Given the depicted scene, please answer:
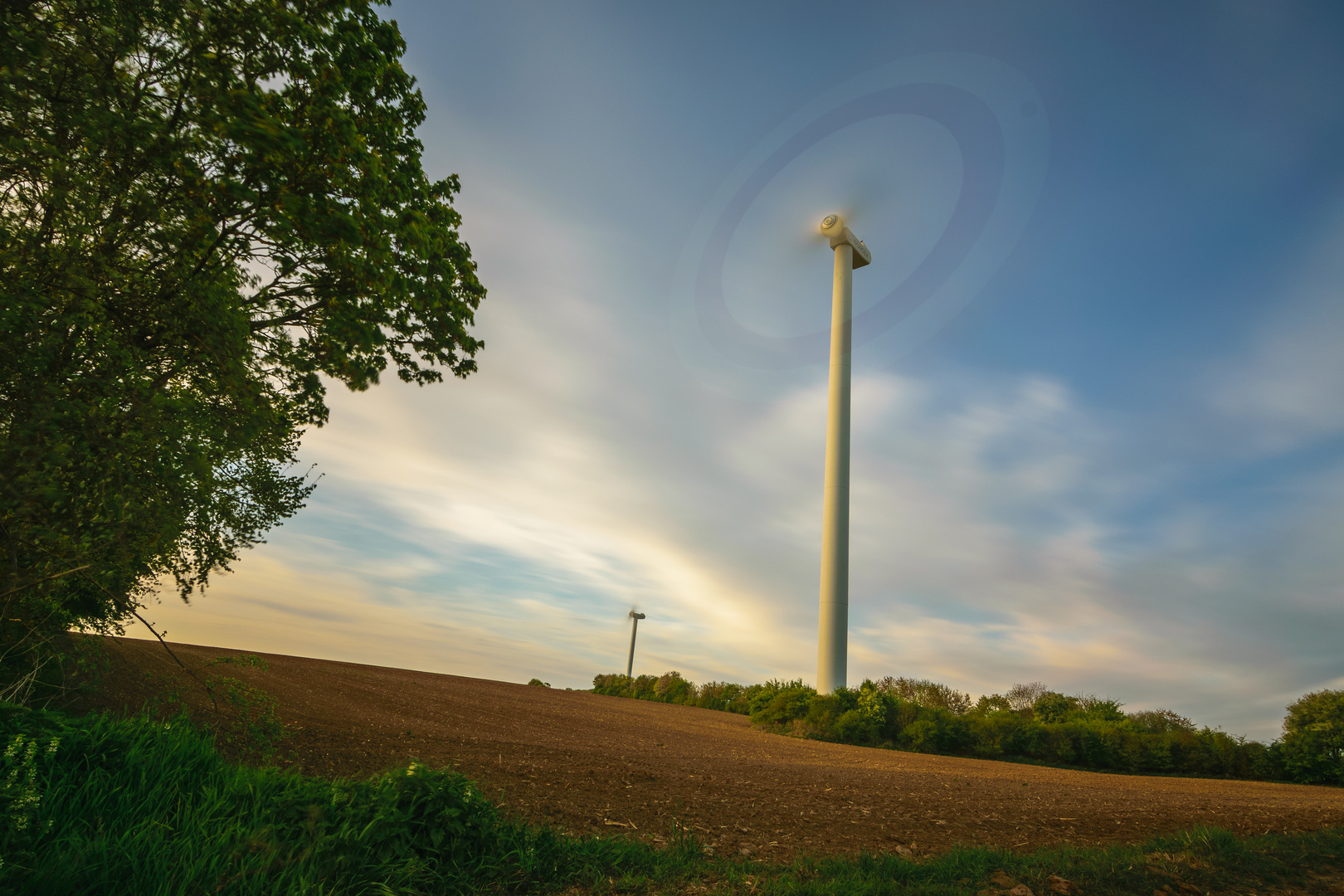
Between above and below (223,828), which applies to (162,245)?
above

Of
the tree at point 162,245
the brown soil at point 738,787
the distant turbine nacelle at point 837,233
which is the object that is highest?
the distant turbine nacelle at point 837,233

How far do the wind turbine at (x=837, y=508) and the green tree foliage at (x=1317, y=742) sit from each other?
55.6 feet

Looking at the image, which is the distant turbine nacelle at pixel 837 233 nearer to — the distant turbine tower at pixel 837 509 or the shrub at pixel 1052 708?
the distant turbine tower at pixel 837 509

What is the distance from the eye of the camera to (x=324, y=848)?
505 cm

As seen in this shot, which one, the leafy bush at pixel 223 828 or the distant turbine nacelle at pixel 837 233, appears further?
the distant turbine nacelle at pixel 837 233

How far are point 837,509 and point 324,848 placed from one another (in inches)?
1086

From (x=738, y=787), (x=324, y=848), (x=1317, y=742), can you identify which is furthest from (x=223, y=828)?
(x=1317, y=742)

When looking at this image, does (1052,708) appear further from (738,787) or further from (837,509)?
(738,787)

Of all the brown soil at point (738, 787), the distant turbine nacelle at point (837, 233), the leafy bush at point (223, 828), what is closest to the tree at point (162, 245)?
the leafy bush at point (223, 828)

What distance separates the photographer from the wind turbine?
28594 mm

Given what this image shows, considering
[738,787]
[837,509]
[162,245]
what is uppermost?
[837,509]

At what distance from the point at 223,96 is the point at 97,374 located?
9.65ft

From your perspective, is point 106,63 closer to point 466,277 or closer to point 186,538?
point 466,277

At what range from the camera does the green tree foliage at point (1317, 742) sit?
75.2ft
